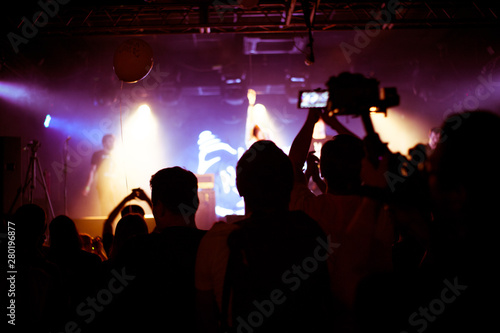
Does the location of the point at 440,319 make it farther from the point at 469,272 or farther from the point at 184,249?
the point at 184,249

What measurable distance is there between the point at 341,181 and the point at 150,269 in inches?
34.8

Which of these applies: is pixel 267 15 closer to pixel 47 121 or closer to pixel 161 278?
pixel 161 278

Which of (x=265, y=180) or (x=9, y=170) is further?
(x=9, y=170)

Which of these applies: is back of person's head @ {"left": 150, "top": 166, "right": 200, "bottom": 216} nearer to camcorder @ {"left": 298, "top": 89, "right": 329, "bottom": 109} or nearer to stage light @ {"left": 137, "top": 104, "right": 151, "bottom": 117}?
camcorder @ {"left": 298, "top": 89, "right": 329, "bottom": 109}

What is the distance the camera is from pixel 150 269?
1520mm

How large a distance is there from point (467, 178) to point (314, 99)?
3.11 feet

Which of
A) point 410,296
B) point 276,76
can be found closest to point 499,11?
point 276,76

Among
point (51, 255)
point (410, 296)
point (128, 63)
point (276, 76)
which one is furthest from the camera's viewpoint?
point (276, 76)

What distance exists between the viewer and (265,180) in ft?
4.16

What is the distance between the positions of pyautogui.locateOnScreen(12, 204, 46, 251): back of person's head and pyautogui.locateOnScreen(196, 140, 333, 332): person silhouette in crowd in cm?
115

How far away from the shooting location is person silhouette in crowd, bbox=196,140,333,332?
1167mm

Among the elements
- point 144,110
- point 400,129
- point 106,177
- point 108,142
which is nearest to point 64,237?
point 106,177

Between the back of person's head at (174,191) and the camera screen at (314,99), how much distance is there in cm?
66

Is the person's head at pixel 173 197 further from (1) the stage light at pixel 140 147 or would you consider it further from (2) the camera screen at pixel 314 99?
(1) the stage light at pixel 140 147
